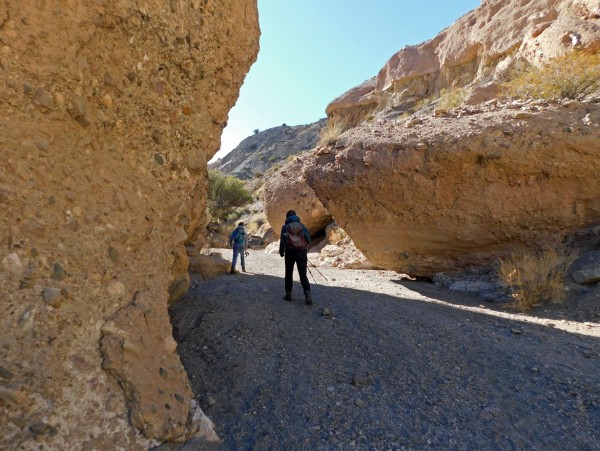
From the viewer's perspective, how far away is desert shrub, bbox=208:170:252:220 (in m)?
23.3

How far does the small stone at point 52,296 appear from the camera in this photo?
6.77 ft

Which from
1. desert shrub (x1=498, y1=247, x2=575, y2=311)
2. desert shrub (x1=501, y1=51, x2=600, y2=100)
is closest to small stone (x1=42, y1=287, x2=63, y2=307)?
desert shrub (x1=498, y1=247, x2=575, y2=311)

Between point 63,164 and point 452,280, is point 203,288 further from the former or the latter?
point 452,280

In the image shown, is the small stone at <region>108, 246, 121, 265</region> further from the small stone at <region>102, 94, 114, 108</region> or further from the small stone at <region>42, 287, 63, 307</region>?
the small stone at <region>102, 94, 114, 108</region>

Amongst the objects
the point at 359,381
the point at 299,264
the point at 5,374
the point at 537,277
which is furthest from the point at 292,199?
the point at 5,374

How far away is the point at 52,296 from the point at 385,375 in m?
2.62

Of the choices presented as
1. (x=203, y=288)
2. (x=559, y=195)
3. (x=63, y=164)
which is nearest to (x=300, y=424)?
(x=63, y=164)

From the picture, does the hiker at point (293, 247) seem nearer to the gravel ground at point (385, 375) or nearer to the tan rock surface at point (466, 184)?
the gravel ground at point (385, 375)

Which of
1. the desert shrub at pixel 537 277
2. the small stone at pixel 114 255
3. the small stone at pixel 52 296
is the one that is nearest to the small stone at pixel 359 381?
Answer: the small stone at pixel 114 255

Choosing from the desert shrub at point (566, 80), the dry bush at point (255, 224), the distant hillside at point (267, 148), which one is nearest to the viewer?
the desert shrub at point (566, 80)

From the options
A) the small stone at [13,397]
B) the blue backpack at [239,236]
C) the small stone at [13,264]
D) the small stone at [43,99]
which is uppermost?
the small stone at [43,99]

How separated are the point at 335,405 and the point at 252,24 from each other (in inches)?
184

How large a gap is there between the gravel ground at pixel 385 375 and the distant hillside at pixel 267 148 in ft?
136

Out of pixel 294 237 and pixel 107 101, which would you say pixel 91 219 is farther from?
pixel 294 237
